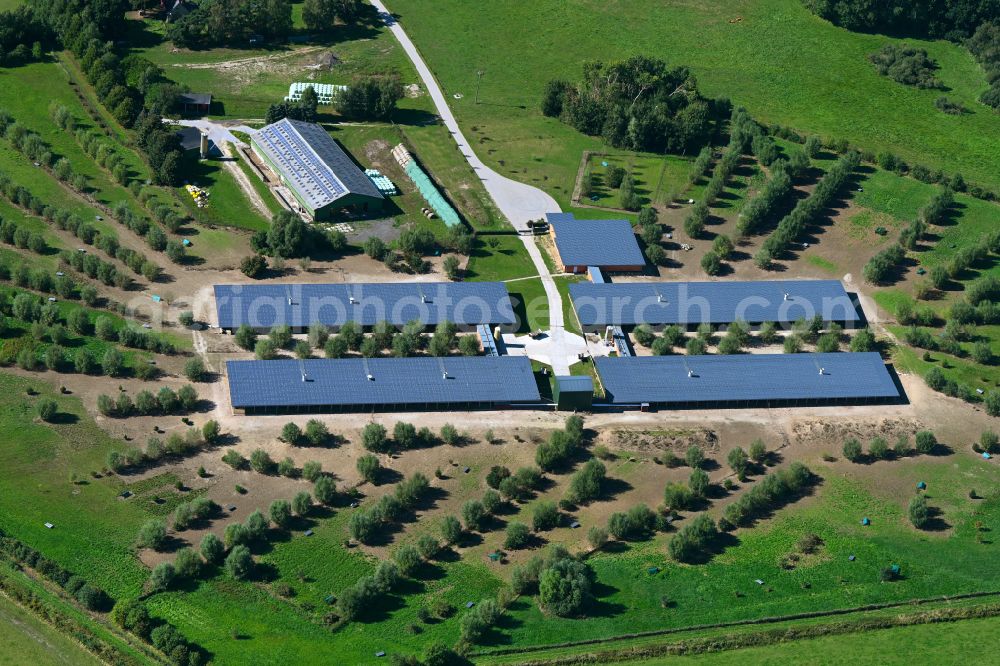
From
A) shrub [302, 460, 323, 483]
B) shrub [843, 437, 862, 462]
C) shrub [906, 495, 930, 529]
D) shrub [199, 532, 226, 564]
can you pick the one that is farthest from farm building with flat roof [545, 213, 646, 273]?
shrub [199, 532, 226, 564]

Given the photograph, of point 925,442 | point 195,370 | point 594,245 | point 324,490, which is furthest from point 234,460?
point 925,442

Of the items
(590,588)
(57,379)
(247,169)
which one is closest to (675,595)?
(590,588)

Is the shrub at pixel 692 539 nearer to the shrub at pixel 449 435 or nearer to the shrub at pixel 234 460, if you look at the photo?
the shrub at pixel 449 435

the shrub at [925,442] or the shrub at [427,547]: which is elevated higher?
the shrub at [925,442]

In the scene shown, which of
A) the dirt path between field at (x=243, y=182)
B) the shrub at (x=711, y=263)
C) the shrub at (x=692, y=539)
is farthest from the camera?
the dirt path between field at (x=243, y=182)

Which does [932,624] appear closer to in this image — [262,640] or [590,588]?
[590,588]

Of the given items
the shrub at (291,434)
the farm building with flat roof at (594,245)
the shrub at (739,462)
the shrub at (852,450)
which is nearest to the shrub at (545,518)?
the shrub at (739,462)

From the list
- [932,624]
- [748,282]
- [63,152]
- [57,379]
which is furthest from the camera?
[63,152]
